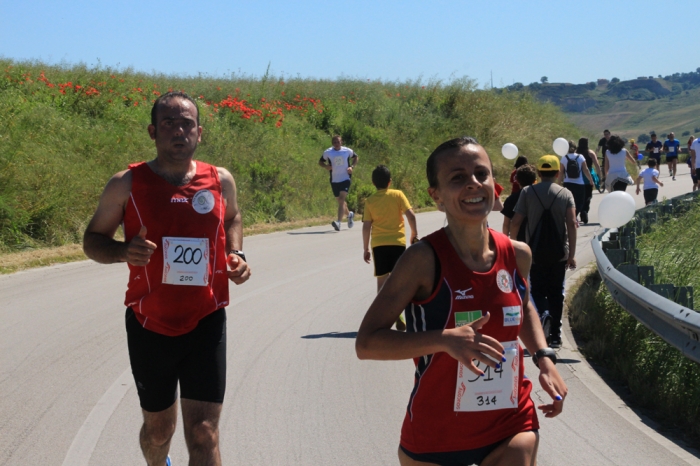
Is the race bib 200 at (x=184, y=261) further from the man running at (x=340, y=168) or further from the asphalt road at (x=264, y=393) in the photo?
the man running at (x=340, y=168)

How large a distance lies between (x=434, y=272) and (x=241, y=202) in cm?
1991

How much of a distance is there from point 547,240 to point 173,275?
5.42 meters

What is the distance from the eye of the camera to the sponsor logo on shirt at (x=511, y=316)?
3220mm

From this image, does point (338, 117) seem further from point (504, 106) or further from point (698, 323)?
point (698, 323)

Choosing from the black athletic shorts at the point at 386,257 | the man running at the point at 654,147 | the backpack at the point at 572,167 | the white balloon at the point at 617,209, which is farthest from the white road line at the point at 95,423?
the man running at the point at 654,147

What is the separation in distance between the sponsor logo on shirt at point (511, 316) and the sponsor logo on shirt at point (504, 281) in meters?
0.07

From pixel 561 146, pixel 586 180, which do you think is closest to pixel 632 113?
pixel 561 146

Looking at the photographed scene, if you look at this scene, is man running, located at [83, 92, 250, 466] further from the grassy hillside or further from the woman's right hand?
the grassy hillside

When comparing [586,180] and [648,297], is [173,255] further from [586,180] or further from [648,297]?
[586,180]

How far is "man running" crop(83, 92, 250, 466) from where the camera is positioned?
4438mm

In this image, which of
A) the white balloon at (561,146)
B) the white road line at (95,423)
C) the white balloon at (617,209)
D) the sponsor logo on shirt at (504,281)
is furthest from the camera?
the white balloon at (561,146)

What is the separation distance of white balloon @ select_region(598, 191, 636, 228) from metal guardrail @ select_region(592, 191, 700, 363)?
37 centimetres

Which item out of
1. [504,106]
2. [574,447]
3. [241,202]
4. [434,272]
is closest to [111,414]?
[574,447]

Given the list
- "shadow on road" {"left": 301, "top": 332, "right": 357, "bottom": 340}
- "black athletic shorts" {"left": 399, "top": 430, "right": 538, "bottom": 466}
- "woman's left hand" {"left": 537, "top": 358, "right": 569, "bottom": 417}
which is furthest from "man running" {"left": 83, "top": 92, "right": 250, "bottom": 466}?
Answer: "shadow on road" {"left": 301, "top": 332, "right": 357, "bottom": 340}
